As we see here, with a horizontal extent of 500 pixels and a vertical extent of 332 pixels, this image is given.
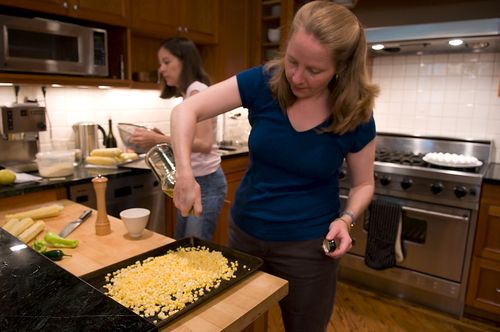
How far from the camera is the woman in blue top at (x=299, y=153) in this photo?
0.99m

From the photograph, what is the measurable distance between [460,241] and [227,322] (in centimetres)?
201

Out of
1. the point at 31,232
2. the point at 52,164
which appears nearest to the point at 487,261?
the point at 31,232

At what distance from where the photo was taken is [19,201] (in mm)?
1781

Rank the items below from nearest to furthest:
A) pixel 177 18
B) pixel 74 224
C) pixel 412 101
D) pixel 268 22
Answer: pixel 74 224 < pixel 177 18 < pixel 412 101 < pixel 268 22

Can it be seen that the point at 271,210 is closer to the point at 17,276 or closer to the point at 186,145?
the point at 186,145

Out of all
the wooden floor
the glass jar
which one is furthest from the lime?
the wooden floor

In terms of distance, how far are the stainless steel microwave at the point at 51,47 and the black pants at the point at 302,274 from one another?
5.10 ft

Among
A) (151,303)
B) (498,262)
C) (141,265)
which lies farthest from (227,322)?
(498,262)

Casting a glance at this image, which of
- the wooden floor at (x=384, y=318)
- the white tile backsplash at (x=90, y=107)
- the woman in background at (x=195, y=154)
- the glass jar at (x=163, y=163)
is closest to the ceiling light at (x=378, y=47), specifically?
the woman in background at (x=195, y=154)

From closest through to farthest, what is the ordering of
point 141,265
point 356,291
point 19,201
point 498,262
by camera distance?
point 141,265 → point 19,201 → point 498,262 → point 356,291

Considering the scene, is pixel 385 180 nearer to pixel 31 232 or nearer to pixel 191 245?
pixel 191 245

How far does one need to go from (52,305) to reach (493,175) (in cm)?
238

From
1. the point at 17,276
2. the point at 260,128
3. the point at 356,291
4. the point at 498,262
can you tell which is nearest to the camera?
the point at 17,276

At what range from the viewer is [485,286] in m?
2.23
